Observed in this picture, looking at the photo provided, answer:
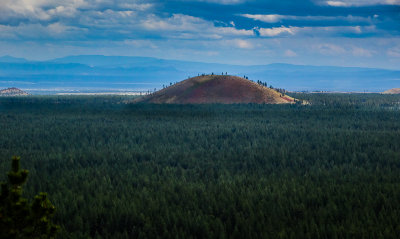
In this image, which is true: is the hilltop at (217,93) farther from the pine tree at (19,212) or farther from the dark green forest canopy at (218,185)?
the pine tree at (19,212)

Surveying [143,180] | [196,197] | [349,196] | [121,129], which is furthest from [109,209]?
[121,129]

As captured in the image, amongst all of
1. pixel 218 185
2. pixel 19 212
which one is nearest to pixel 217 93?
pixel 218 185

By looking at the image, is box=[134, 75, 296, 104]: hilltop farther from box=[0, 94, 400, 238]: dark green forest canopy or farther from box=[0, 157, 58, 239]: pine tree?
box=[0, 157, 58, 239]: pine tree

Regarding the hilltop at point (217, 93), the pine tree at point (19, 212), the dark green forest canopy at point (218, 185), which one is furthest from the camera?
the hilltop at point (217, 93)

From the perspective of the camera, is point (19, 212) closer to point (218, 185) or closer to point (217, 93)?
point (218, 185)

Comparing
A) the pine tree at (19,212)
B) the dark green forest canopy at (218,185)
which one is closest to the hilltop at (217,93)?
the dark green forest canopy at (218,185)

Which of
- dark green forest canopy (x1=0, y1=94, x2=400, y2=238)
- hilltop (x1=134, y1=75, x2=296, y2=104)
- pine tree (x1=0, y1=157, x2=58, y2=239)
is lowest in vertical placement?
dark green forest canopy (x1=0, y1=94, x2=400, y2=238)

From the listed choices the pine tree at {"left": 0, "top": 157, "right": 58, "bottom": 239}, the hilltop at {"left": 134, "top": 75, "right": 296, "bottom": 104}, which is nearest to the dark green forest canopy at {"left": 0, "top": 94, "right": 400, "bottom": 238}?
the pine tree at {"left": 0, "top": 157, "right": 58, "bottom": 239}
